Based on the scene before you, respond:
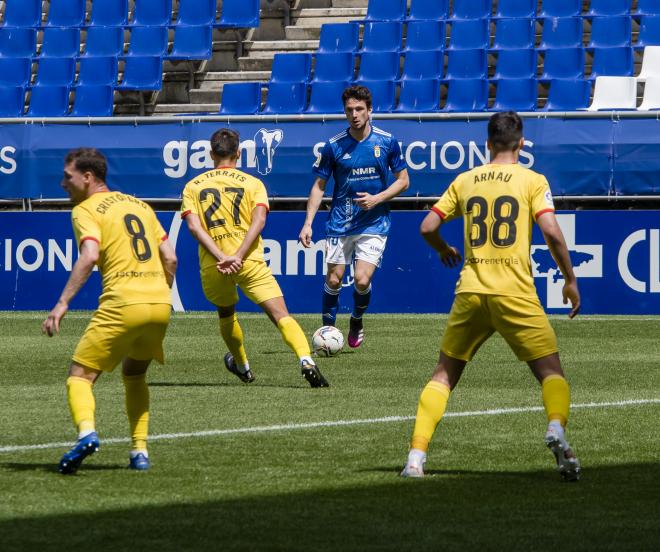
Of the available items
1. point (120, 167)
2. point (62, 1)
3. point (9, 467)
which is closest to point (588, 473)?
point (9, 467)

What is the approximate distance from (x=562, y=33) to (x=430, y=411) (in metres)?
16.1

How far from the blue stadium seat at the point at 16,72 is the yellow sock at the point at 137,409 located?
17.6 meters

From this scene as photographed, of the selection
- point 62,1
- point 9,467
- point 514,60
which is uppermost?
point 62,1

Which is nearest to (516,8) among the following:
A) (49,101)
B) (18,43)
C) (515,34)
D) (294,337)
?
(515,34)

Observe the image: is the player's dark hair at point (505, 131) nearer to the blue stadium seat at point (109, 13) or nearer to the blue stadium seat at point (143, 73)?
the blue stadium seat at point (143, 73)

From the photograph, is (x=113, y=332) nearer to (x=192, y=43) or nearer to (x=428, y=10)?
(x=428, y=10)

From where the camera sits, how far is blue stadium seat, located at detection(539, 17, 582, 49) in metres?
21.7

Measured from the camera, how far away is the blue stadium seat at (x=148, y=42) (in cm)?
2388

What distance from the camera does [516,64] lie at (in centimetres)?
2158

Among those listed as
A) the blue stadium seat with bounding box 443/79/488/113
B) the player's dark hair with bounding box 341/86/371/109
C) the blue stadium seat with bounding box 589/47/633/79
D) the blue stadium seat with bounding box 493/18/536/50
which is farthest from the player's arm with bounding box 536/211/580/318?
the blue stadium seat with bounding box 493/18/536/50

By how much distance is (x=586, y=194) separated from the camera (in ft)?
57.8

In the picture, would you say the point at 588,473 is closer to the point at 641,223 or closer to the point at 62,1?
the point at 641,223

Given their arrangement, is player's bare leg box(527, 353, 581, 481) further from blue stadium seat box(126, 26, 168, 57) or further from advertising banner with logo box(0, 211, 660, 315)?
blue stadium seat box(126, 26, 168, 57)

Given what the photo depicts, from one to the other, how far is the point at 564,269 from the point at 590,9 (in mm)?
16398
